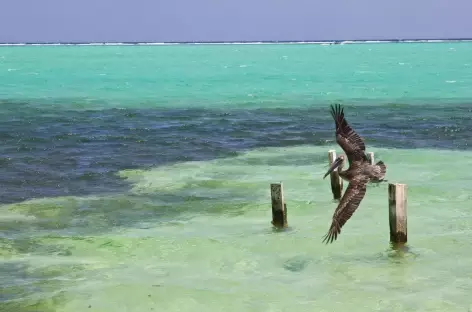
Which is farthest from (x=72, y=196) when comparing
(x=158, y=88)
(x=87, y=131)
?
(x=158, y=88)

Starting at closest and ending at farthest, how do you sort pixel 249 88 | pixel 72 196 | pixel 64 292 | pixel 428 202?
pixel 64 292
pixel 428 202
pixel 72 196
pixel 249 88

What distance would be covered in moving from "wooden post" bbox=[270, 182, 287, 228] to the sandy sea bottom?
0.29 m

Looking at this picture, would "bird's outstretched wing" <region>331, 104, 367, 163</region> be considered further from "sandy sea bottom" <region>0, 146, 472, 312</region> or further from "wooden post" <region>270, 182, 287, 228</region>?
"wooden post" <region>270, 182, 287, 228</region>

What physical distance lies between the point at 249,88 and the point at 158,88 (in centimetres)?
877

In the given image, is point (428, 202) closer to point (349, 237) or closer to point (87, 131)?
point (349, 237)

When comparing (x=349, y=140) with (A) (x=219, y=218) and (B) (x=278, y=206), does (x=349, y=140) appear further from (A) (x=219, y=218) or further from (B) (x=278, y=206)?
(A) (x=219, y=218)

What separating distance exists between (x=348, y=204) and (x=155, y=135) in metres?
28.7

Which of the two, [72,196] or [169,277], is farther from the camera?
[72,196]

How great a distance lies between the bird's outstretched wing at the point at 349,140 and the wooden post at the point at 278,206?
4.64 meters

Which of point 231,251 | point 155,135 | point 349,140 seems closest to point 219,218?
point 231,251

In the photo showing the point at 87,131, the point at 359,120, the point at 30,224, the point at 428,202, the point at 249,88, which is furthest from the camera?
the point at 249,88

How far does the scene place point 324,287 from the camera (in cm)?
1881

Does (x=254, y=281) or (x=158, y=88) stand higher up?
(x=158, y=88)

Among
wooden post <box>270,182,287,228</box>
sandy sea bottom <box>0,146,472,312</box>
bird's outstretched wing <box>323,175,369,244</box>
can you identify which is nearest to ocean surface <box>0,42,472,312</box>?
sandy sea bottom <box>0,146,472,312</box>
